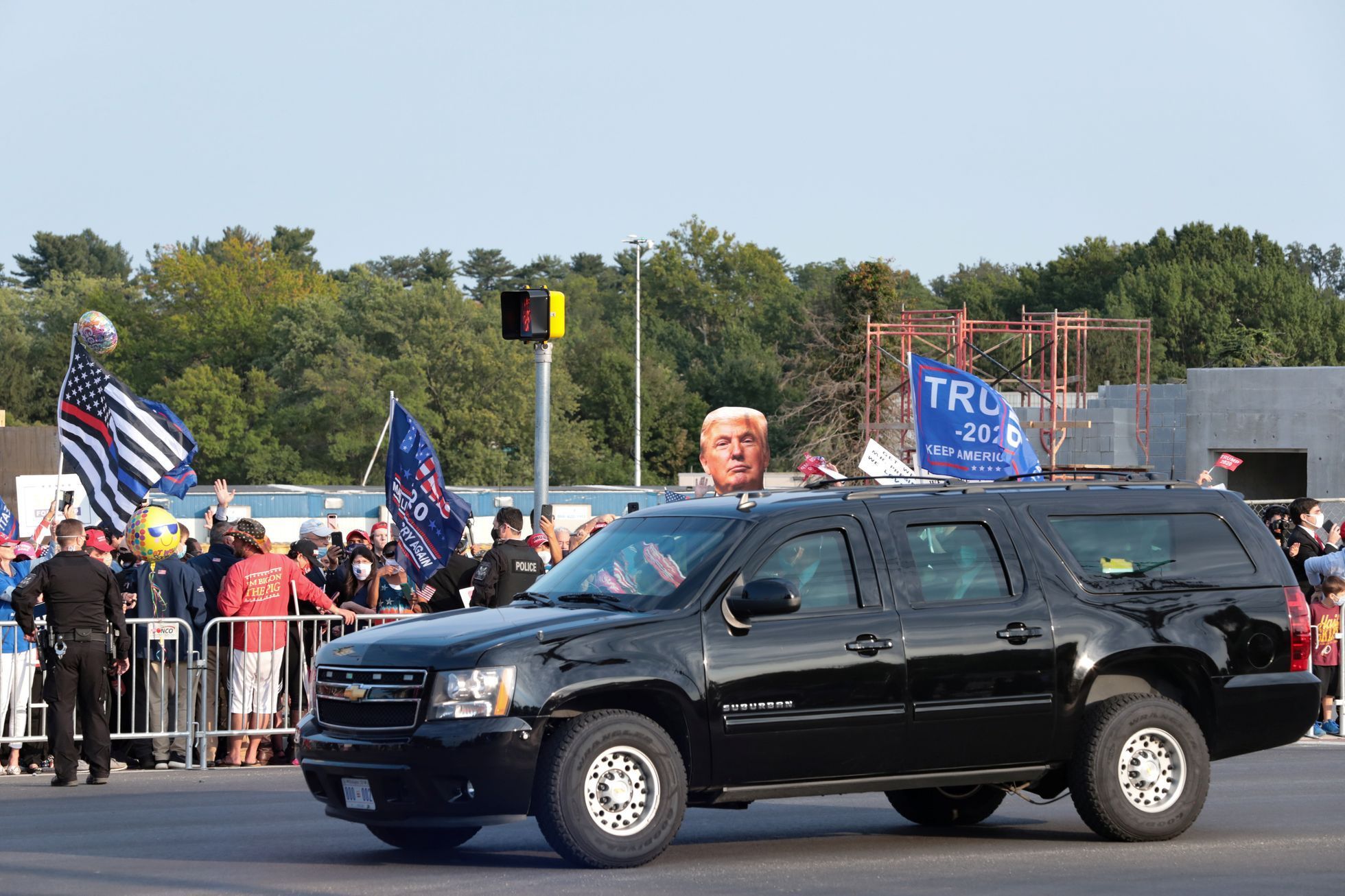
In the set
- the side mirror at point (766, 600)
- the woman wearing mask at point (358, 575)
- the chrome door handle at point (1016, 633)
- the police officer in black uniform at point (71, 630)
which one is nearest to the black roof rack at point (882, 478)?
the chrome door handle at point (1016, 633)

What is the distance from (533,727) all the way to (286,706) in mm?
6354

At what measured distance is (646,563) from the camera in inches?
358

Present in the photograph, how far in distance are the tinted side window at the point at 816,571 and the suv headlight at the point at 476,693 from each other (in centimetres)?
143

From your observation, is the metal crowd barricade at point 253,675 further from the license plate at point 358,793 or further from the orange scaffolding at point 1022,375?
the orange scaffolding at point 1022,375

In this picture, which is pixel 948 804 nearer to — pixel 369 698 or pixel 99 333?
pixel 369 698

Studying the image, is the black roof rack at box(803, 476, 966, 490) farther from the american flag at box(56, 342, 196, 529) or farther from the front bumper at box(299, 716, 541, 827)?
the american flag at box(56, 342, 196, 529)

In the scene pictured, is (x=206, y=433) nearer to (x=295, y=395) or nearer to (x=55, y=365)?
(x=295, y=395)

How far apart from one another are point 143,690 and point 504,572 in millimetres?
3134

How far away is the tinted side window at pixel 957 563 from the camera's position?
29.9ft

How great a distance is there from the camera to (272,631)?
14.0 meters

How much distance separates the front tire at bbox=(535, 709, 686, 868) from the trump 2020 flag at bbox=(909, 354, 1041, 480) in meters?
10.1

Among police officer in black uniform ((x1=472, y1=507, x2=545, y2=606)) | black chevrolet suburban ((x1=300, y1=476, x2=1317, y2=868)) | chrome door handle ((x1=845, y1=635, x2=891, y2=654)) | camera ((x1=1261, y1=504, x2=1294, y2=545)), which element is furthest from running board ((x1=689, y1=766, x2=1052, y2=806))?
camera ((x1=1261, y1=504, x2=1294, y2=545))

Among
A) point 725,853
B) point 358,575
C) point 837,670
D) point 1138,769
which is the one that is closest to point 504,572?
point 358,575

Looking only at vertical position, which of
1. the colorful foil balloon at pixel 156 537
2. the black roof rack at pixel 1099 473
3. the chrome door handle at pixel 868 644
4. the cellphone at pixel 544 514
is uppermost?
the black roof rack at pixel 1099 473
